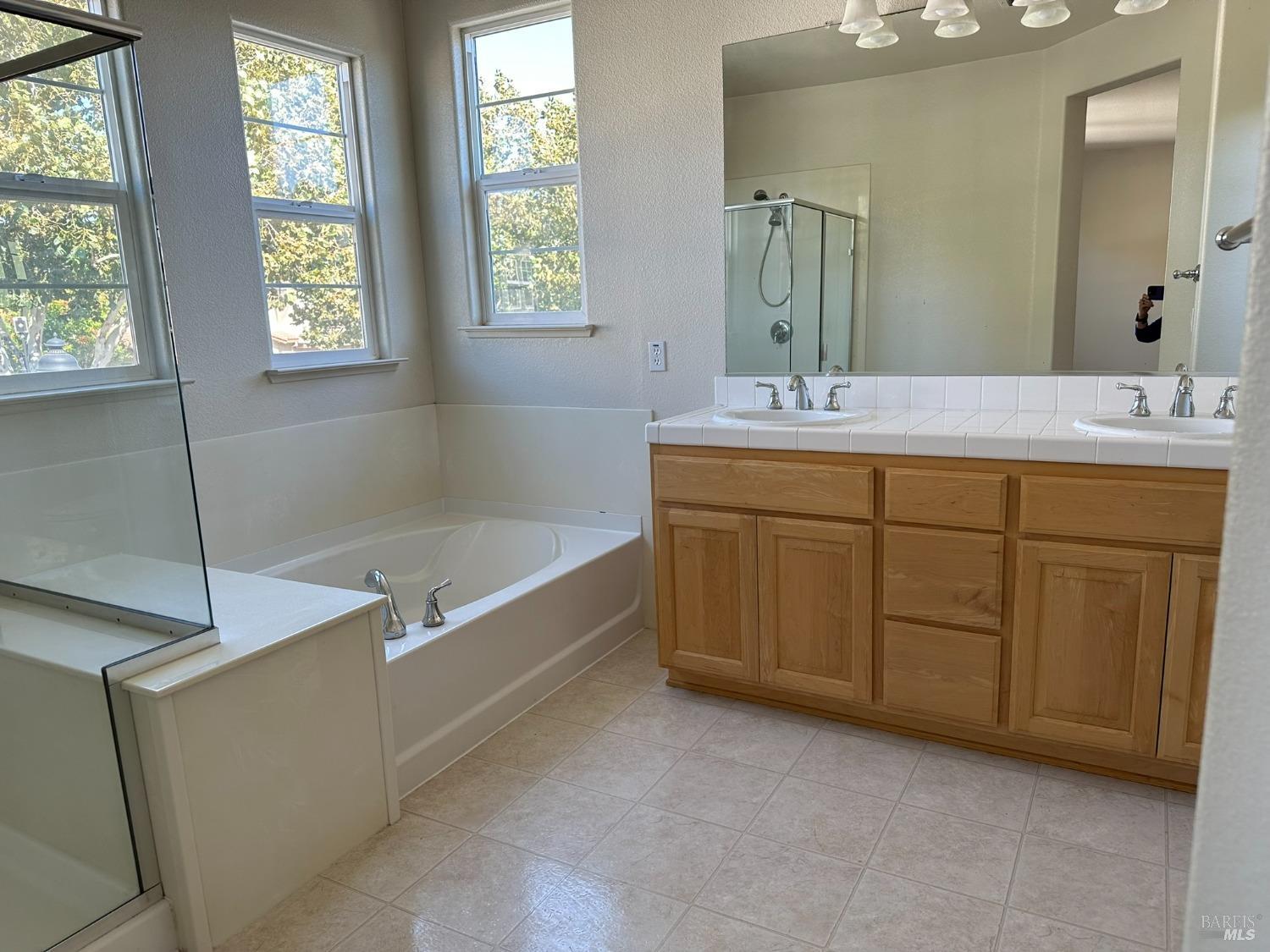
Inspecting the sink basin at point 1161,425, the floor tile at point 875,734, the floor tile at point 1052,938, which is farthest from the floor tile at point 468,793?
the sink basin at point 1161,425

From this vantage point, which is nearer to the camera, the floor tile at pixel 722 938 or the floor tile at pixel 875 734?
the floor tile at pixel 722 938

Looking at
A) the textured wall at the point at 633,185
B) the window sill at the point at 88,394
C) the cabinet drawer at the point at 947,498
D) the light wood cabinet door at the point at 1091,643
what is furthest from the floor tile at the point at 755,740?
the window sill at the point at 88,394

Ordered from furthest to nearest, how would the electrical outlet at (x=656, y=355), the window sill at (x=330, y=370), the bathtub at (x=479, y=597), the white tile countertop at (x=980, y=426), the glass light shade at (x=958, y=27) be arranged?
the electrical outlet at (x=656, y=355), the window sill at (x=330, y=370), the glass light shade at (x=958, y=27), the bathtub at (x=479, y=597), the white tile countertop at (x=980, y=426)

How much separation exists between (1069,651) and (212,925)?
1954 millimetres

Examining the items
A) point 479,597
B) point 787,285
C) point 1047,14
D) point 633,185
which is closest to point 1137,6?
point 1047,14

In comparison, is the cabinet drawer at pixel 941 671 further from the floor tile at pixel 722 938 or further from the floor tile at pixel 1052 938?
the floor tile at pixel 722 938

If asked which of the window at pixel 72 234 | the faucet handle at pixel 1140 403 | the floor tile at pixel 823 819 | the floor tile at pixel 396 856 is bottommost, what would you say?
the floor tile at pixel 823 819

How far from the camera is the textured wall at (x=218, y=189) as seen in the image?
2596 millimetres

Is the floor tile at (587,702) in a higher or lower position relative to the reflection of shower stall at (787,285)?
lower

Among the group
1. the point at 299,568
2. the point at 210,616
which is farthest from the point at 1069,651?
the point at 299,568

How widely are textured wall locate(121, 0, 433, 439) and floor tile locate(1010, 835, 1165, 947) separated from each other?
2549 millimetres

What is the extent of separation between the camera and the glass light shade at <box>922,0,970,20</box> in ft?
7.98

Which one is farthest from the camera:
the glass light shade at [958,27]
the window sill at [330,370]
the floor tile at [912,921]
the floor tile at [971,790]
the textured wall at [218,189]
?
the window sill at [330,370]

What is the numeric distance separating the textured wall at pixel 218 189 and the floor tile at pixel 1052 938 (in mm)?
2536
